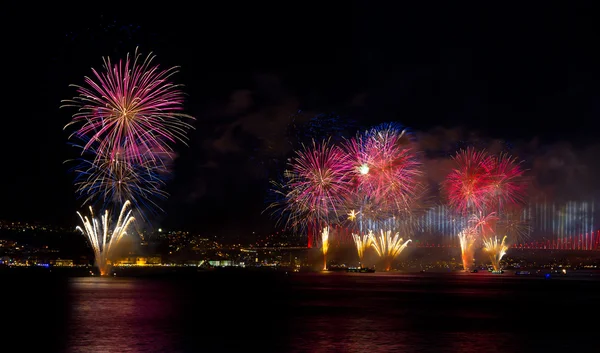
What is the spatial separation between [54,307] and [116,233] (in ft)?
139

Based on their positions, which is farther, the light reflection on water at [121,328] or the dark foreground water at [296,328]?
the dark foreground water at [296,328]

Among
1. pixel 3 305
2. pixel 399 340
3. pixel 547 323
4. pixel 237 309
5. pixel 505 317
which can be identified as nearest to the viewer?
pixel 399 340

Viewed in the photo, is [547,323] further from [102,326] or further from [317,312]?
[102,326]

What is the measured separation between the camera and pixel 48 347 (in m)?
32.1

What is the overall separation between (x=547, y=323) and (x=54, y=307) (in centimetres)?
3808

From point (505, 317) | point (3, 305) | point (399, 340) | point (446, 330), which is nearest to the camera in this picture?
point (399, 340)

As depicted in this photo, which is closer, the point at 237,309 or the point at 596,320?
the point at 596,320

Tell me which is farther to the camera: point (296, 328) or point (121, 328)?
point (296, 328)

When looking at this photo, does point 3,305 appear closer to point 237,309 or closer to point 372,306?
point 237,309

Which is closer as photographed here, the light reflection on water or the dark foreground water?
the light reflection on water

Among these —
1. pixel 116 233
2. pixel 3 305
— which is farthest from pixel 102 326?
Result: pixel 116 233

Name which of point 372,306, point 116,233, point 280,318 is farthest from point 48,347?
point 116,233

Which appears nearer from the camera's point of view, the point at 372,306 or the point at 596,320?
the point at 596,320

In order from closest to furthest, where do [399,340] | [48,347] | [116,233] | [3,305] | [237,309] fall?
[48,347] → [399,340] → [237,309] → [3,305] → [116,233]
